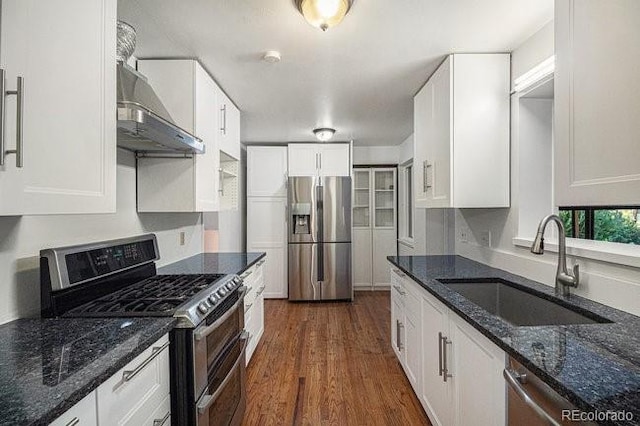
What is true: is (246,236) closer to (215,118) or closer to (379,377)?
(215,118)

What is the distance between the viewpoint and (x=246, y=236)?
16.6 ft

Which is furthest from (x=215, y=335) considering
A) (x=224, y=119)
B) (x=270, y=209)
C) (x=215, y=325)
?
(x=270, y=209)

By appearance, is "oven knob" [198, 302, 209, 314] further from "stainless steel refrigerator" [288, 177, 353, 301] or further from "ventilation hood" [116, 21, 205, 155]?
"stainless steel refrigerator" [288, 177, 353, 301]

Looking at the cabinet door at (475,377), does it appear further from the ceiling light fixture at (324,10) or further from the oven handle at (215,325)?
the ceiling light fixture at (324,10)

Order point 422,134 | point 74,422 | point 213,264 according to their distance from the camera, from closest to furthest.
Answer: point 74,422 < point 213,264 < point 422,134

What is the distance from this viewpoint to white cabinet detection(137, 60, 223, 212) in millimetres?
2154

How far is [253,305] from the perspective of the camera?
2820 mm

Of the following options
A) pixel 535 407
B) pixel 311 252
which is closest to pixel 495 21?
pixel 535 407

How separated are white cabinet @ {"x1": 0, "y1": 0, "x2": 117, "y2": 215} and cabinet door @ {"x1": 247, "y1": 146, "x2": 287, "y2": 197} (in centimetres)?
355

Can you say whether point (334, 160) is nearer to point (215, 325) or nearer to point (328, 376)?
point (328, 376)

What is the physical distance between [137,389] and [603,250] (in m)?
1.94

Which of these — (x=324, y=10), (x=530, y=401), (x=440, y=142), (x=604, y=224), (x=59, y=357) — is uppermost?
(x=324, y=10)

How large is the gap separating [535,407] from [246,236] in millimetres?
4514

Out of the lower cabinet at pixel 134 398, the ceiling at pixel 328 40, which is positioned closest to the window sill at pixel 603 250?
the ceiling at pixel 328 40
